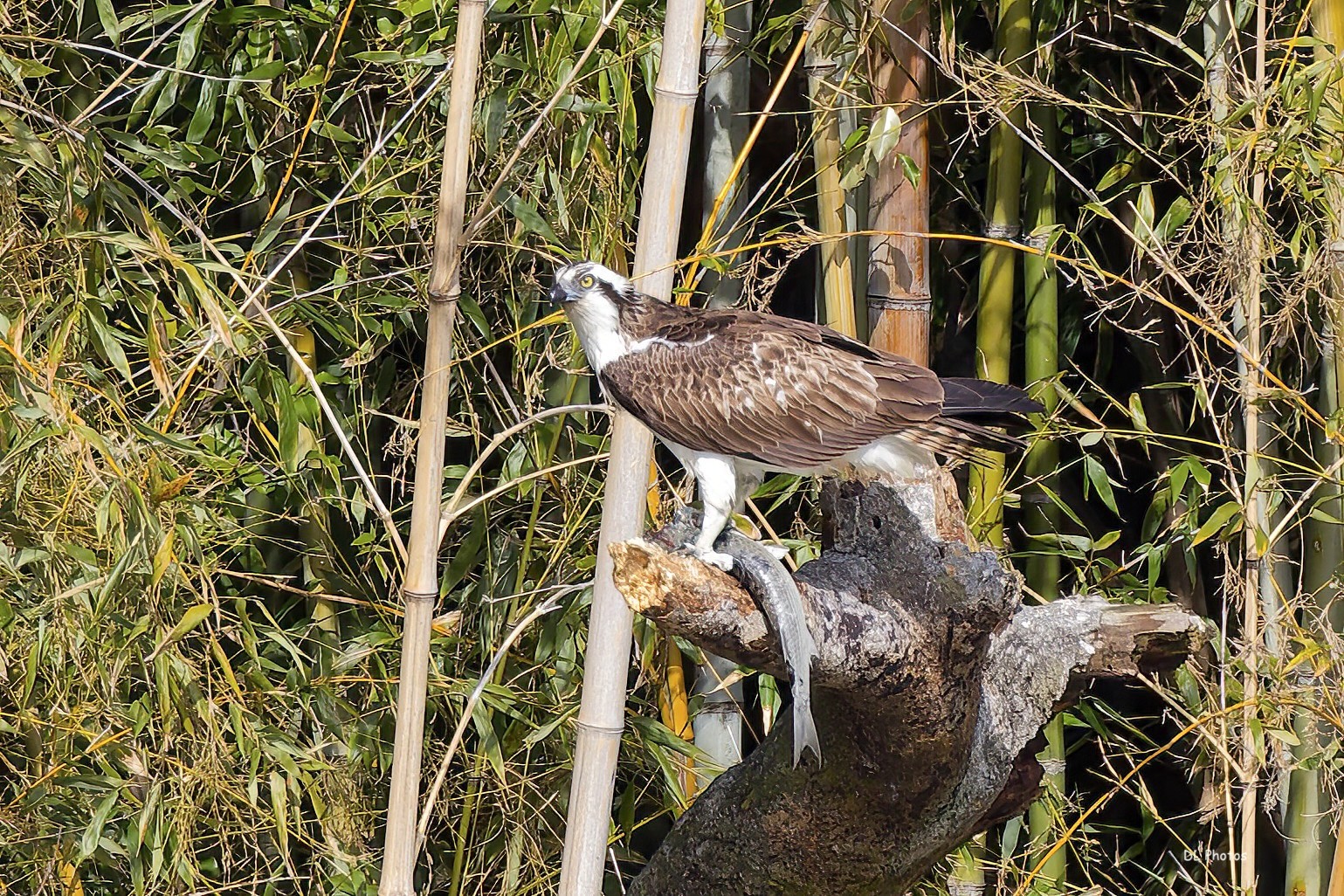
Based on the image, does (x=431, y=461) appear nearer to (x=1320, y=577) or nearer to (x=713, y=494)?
(x=713, y=494)

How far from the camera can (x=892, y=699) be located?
4.28ft

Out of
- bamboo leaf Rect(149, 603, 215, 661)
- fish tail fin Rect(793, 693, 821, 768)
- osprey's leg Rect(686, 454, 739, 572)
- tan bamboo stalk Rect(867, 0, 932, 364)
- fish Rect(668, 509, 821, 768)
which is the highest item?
tan bamboo stalk Rect(867, 0, 932, 364)

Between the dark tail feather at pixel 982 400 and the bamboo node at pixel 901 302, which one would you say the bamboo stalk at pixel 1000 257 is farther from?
the dark tail feather at pixel 982 400

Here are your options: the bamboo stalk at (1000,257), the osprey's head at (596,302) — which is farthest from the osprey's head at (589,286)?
the bamboo stalk at (1000,257)

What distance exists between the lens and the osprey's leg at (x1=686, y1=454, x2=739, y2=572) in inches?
55.9

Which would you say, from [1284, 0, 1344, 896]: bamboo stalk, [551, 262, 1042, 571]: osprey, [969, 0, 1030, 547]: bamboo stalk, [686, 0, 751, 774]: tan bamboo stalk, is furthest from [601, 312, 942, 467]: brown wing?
[1284, 0, 1344, 896]: bamboo stalk

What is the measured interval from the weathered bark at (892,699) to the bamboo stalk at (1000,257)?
1.61 ft

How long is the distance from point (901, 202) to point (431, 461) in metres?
0.74

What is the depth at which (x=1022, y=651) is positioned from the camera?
1414 mm

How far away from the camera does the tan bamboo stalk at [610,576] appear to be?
1432 millimetres

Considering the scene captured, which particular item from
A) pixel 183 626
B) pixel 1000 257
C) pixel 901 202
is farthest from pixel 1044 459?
pixel 183 626

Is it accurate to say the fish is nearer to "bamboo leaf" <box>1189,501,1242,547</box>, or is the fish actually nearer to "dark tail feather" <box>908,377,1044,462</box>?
"dark tail feather" <box>908,377,1044,462</box>

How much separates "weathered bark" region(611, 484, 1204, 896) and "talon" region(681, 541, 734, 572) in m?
0.05

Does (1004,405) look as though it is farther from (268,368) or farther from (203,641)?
(203,641)
